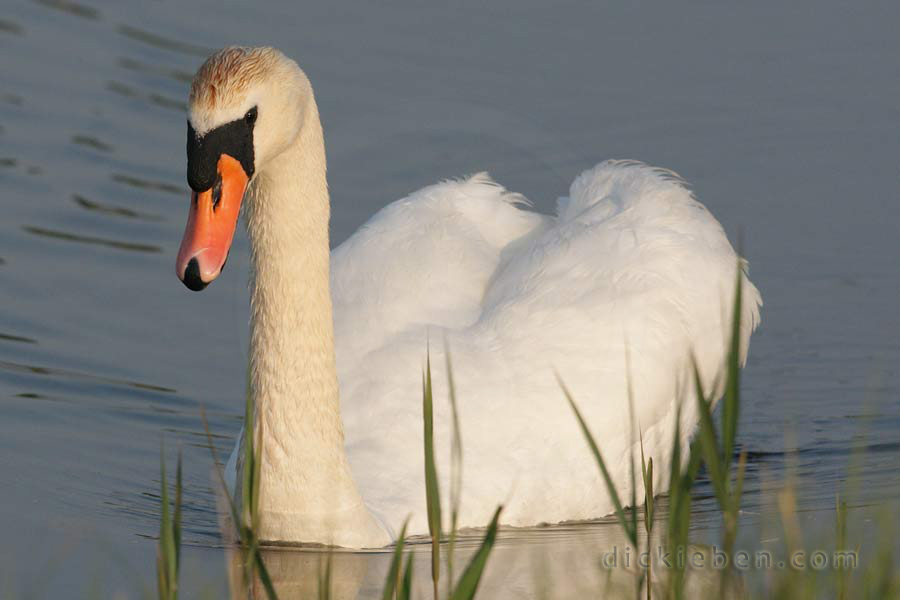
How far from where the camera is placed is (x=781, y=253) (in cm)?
997

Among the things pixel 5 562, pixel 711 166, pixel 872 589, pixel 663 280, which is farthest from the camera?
pixel 711 166

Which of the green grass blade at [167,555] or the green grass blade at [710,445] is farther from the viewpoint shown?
the green grass blade at [167,555]

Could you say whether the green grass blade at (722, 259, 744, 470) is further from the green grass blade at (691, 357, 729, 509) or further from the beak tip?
the beak tip

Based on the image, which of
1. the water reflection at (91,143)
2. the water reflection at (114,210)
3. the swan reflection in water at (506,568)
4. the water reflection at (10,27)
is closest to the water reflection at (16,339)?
the water reflection at (114,210)

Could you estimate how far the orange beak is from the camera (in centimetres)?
527

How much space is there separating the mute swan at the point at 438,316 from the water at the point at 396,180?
30cm

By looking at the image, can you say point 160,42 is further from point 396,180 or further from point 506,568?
point 506,568

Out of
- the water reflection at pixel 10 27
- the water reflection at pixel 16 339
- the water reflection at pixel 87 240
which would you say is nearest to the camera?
the water reflection at pixel 16 339

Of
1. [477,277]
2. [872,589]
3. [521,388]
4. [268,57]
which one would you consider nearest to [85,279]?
[477,277]

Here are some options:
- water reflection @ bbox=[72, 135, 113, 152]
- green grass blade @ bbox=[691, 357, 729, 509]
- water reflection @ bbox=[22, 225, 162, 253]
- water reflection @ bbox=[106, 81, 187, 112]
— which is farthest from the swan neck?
water reflection @ bbox=[106, 81, 187, 112]

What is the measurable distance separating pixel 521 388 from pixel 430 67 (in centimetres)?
513

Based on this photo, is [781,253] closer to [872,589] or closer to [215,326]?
[215,326]

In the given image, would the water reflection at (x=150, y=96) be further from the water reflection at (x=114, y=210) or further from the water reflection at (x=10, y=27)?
the water reflection at (x=114, y=210)

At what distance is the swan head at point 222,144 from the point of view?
5324 mm
